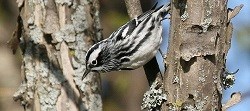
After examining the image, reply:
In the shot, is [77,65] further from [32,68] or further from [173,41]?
[173,41]

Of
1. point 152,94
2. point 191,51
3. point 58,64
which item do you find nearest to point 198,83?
point 191,51

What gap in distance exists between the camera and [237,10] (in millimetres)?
4191

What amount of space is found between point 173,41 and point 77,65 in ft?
4.44

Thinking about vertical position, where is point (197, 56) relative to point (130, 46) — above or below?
below

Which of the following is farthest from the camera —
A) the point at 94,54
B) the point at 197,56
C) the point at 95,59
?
the point at 95,59

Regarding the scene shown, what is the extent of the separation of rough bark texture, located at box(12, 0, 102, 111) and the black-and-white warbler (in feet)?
0.37

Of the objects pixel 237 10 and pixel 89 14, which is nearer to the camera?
pixel 237 10

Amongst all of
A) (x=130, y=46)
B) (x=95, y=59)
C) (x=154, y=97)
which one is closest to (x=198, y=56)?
(x=154, y=97)

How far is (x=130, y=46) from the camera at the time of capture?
5.30m

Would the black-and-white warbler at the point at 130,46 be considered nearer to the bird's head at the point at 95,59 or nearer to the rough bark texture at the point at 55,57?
the bird's head at the point at 95,59

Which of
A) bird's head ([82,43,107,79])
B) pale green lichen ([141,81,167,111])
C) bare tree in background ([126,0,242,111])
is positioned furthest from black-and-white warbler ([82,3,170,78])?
bare tree in background ([126,0,242,111])

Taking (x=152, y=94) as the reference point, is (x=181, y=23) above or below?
above

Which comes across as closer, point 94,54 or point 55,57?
point 55,57

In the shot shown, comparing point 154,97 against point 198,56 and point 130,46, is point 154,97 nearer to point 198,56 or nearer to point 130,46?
point 198,56
